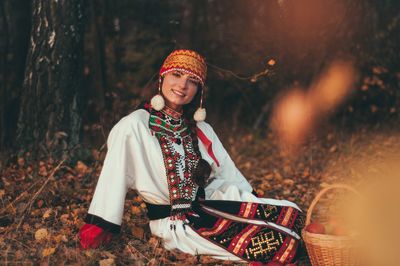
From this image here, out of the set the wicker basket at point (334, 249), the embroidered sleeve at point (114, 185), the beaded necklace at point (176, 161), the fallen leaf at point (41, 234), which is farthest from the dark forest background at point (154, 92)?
the beaded necklace at point (176, 161)

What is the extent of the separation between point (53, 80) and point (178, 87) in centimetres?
241

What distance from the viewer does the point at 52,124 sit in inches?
250

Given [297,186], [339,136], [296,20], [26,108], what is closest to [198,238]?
[297,186]

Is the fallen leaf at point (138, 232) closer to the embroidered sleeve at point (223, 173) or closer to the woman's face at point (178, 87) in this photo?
the embroidered sleeve at point (223, 173)

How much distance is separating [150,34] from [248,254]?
5.76 m

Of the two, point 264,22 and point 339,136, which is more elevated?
point 264,22

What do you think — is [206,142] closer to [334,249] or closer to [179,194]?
[179,194]

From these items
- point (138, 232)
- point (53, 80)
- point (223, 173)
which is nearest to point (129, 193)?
point (138, 232)

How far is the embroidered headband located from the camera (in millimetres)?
4297

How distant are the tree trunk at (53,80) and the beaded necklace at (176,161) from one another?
7.31ft

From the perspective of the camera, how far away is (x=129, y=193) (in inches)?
236

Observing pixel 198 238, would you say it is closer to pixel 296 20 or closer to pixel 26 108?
pixel 26 108

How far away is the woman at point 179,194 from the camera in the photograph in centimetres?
413

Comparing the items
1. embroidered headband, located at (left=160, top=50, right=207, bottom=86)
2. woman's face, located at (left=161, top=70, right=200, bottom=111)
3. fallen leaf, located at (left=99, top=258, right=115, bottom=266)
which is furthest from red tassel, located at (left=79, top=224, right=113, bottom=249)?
embroidered headband, located at (left=160, top=50, right=207, bottom=86)
